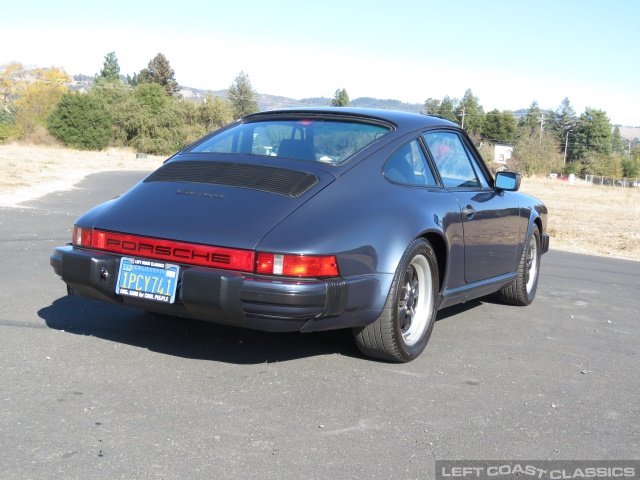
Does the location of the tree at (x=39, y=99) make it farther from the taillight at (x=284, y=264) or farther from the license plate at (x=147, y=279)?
the taillight at (x=284, y=264)

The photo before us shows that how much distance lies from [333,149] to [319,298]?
1290 millimetres

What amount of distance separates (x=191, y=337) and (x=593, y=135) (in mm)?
129317

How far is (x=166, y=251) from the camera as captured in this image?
4.06 metres

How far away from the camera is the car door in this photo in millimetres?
5465

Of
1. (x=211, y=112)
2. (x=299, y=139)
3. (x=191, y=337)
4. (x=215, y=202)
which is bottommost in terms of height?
(x=191, y=337)

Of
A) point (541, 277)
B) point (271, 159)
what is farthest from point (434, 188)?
point (541, 277)

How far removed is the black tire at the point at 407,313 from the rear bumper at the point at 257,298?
192 mm

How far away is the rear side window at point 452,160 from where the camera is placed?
5.47 m

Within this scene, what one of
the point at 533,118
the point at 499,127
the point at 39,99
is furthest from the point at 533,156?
the point at 533,118

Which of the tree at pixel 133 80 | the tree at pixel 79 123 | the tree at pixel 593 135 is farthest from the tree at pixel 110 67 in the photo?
the tree at pixel 593 135

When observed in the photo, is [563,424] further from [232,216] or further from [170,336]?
[170,336]

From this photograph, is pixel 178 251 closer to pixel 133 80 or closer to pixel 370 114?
pixel 370 114

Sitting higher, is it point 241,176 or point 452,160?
point 452,160

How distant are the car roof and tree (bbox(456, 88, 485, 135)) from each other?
116 meters
